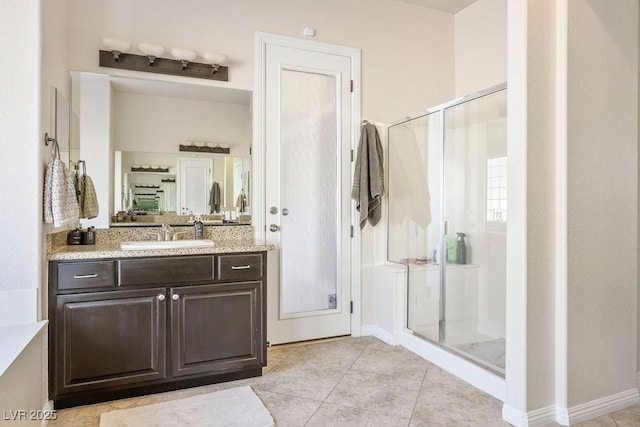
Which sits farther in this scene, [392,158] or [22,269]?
[392,158]

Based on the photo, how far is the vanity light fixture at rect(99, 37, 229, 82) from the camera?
273 cm

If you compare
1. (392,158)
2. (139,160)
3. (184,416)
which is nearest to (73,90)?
(139,160)

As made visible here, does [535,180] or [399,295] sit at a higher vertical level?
[535,180]

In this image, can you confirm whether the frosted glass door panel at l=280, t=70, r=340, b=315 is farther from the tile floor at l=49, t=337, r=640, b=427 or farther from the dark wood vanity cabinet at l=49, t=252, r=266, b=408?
the dark wood vanity cabinet at l=49, t=252, r=266, b=408

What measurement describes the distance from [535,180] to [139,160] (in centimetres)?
250

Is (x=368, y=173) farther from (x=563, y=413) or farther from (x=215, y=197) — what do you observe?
(x=563, y=413)

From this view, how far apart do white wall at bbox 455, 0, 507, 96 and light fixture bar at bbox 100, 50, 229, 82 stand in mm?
2171

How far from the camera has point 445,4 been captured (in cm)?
369

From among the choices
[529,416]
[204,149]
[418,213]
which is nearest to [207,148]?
[204,149]

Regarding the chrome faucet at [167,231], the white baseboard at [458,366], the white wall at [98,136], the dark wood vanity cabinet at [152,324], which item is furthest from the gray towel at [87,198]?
the white baseboard at [458,366]

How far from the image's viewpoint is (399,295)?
10.8ft

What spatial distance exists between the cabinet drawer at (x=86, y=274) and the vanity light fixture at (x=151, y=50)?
1.43m

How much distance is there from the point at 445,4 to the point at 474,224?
2025 millimetres

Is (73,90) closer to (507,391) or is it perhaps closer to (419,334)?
(419,334)
